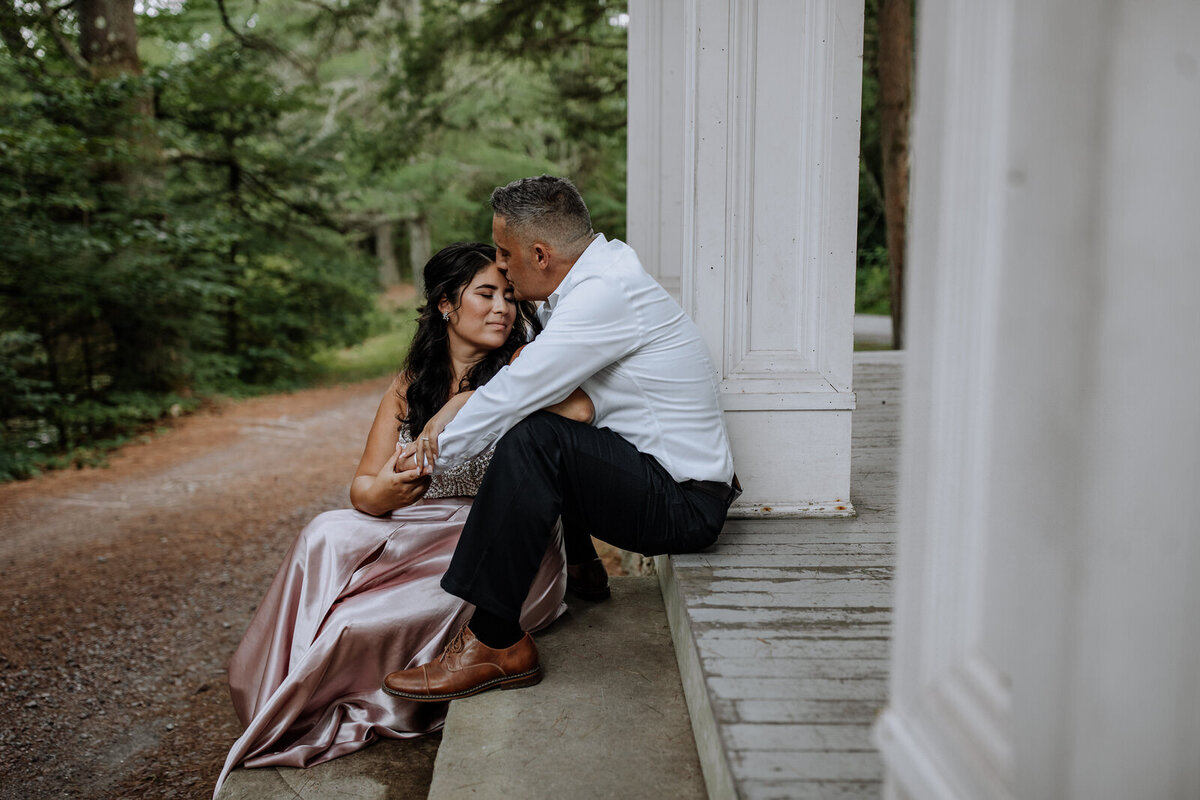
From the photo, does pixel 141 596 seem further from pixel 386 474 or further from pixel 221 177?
pixel 221 177

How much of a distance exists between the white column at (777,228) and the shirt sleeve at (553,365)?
0.52 m

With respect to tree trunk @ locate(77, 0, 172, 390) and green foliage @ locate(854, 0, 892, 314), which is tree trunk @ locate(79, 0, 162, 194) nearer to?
tree trunk @ locate(77, 0, 172, 390)

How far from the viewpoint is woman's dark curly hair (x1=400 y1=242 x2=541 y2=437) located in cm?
329

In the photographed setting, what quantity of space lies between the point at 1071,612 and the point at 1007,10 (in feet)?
2.04

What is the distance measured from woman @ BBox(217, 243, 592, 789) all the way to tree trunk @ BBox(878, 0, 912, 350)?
279 inches

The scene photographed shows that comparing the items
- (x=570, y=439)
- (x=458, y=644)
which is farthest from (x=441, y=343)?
(x=458, y=644)

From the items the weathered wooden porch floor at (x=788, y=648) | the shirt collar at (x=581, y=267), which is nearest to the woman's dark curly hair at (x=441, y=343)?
the shirt collar at (x=581, y=267)

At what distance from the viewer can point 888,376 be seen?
667 cm

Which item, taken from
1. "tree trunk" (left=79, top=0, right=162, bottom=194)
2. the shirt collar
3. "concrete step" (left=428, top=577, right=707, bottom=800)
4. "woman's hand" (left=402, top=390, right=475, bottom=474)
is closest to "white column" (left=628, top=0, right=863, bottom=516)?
the shirt collar

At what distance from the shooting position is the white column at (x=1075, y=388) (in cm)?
82

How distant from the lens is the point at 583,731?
232 cm

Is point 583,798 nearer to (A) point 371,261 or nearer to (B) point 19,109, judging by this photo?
(B) point 19,109

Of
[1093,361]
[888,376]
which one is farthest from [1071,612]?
[888,376]

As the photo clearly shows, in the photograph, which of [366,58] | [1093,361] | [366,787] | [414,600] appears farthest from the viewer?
[366,58]
